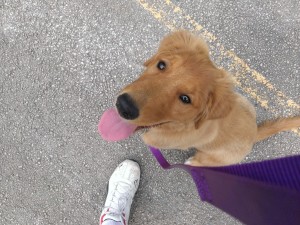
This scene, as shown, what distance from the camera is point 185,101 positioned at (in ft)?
7.32

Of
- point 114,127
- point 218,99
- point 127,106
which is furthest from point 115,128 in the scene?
point 218,99

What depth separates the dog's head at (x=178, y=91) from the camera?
2.16 metres

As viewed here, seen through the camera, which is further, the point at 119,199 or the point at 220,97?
the point at 119,199

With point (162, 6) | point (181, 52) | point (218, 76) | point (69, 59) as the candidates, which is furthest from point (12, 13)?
point (218, 76)

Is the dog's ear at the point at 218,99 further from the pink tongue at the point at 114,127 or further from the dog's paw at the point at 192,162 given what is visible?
the dog's paw at the point at 192,162

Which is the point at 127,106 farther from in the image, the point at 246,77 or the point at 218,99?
the point at 246,77

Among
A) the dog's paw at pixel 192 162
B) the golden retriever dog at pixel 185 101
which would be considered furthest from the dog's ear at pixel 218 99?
the dog's paw at pixel 192 162

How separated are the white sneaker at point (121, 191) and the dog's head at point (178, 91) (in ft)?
3.98

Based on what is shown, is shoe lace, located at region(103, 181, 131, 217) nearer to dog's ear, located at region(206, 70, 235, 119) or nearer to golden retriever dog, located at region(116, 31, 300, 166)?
golden retriever dog, located at region(116, 31, 300, 166)

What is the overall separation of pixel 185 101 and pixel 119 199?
63.6 inches

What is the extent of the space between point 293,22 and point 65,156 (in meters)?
2.74

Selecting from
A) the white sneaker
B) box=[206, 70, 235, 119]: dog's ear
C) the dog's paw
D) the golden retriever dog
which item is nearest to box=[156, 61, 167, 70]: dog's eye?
the golden retriever dog

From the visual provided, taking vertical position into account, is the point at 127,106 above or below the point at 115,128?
above

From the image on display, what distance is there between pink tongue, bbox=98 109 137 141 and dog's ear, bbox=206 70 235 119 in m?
0.60
